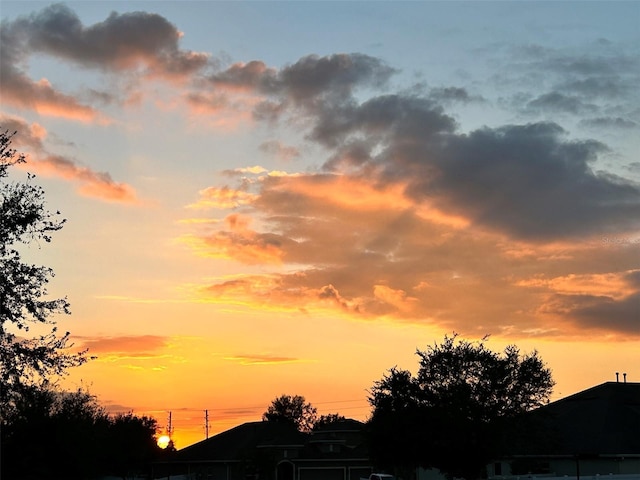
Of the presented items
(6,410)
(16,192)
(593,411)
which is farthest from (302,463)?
(16,192)

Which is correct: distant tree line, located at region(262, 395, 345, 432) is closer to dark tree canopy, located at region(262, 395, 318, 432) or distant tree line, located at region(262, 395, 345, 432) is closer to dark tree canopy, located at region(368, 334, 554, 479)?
dark tree canopy, located at region(262, 395, 318, 432)

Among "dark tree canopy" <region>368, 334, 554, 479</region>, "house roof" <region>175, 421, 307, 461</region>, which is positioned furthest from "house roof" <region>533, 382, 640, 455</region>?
"house roof" <region>175, 421, 307, 461</region>

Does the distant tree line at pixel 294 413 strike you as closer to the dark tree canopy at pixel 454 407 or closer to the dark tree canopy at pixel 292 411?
the dark tree canopy at pixel 292 411

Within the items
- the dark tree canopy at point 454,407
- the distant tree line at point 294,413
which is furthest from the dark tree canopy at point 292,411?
the dark tree canopy at point 454,407

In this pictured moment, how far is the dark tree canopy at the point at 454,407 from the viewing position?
61500mm

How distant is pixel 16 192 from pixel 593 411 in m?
68.7

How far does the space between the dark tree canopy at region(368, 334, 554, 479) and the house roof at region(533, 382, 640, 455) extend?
8111 millimetres

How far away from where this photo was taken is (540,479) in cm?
6059

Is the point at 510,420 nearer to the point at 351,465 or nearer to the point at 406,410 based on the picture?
the point at 406,410

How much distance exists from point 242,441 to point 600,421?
42254 mm

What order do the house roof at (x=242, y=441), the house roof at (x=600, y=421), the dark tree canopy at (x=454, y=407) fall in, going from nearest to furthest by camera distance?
the dark tree canopy at (x=454, y=407), the house roof at (x=600, y=421), the house roof at (x=242, y=441)

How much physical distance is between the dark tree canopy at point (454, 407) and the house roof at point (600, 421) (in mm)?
8111

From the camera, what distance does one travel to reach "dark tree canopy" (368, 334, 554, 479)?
202ft

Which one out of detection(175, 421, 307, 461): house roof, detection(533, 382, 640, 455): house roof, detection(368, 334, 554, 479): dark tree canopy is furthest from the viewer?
detection(175, 421, 307, 461): house roof
